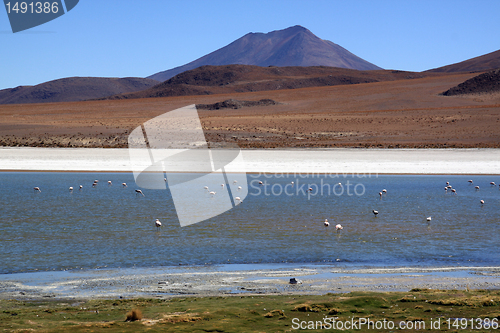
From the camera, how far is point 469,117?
4312 cm

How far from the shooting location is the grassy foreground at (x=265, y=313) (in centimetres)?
537

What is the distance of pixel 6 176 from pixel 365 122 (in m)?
30.4

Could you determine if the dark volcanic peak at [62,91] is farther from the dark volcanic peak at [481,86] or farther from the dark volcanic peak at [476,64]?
the dark volcanic peak at [481,86]

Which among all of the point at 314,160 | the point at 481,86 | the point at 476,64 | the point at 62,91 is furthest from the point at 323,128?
the point at 62,91

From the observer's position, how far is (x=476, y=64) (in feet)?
492

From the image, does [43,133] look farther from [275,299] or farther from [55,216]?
[275,299]

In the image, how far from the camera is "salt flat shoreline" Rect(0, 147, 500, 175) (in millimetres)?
24047

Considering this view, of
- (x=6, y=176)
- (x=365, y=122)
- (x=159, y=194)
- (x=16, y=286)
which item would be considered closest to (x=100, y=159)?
(x=6, y=176)

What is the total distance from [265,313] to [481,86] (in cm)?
6728

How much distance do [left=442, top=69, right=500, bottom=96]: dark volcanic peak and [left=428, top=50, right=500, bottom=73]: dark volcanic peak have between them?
275 ft

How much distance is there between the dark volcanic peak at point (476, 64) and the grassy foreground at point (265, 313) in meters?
152

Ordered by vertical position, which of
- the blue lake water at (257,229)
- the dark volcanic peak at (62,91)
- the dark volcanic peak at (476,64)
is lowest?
the blue lake water at (257,229)

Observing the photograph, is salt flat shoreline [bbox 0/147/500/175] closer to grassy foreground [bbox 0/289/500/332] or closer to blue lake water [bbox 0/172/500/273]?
blue lake water [bbox 0/172/500/273]

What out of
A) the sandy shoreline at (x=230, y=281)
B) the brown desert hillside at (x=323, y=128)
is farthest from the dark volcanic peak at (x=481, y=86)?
the sandy shoreline at (x=230, y=281)
